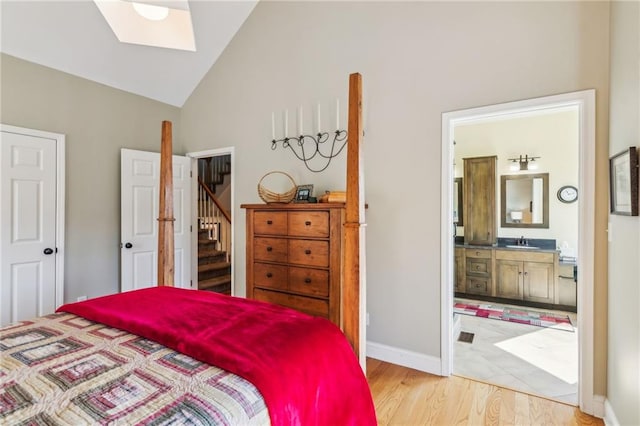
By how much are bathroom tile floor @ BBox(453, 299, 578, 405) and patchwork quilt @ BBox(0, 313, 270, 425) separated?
227 centimetres

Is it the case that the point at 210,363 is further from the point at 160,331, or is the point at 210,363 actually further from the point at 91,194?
the point at 91,194

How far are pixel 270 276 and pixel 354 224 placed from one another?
135 cm

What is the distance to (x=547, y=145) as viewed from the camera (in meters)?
4.67

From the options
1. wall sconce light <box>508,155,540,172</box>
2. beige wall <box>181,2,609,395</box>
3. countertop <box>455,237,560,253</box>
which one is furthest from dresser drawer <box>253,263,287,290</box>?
wall sconce light <box>508,155,540,172</box>

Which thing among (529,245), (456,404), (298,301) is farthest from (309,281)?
(529,245)

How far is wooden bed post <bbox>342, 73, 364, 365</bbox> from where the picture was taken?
66.9 inches

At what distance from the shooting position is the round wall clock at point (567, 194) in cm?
451

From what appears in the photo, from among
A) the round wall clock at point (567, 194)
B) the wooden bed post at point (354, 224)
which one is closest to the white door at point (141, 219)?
the wooden bed post at point (354, 224)

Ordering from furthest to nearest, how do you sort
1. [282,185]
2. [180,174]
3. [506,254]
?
[506,254] → [180,174] → [282,185]

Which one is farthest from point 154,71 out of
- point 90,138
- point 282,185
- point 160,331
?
point 160,331

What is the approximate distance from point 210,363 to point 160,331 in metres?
0.36

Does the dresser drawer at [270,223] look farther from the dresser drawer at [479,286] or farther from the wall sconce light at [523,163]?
the wall sconce light at [523,163]

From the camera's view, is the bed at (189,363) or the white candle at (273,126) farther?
the white candle at (273,126)

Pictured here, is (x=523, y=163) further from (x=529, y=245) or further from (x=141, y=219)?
(x=141, y=219)
